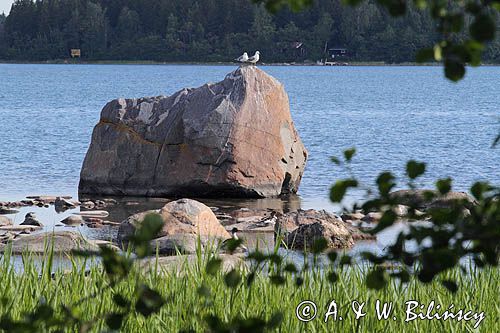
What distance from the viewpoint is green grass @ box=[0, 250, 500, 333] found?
16.1 ft

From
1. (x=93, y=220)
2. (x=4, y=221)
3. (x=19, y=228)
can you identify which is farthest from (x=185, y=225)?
(x=4, y=221)

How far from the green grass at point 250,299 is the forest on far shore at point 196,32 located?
345ft

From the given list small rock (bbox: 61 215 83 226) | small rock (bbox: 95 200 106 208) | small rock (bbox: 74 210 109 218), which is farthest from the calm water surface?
small rock (bbox: 61 215 83 226)

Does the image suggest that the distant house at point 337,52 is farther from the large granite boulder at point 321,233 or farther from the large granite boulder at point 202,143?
the large granite boulder at point 321,233

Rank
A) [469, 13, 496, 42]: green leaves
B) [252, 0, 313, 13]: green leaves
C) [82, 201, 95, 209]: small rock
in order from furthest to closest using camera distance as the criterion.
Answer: [82, 201, 95, 209]: small rock < [252, 0, 313, 13]: green leaves < [469, 13, 496, 42]: green leaves

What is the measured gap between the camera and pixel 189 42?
132m

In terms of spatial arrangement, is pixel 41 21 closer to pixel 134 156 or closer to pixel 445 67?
pixel 134 156

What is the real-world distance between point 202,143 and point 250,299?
10979 mm

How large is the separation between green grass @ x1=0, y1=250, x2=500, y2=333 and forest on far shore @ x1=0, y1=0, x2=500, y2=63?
105 meters

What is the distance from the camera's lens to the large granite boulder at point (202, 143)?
1620 cm

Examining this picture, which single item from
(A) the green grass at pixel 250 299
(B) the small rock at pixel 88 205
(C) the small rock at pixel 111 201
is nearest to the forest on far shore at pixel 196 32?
(C) the small rock at pixel 111 201

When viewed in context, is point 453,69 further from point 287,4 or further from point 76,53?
point 76,53

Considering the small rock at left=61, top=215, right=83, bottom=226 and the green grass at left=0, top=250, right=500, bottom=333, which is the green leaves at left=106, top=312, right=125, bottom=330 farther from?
the small rock at left=61, top=215, right=83, bottom=226

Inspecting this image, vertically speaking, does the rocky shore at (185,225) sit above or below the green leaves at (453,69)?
below
